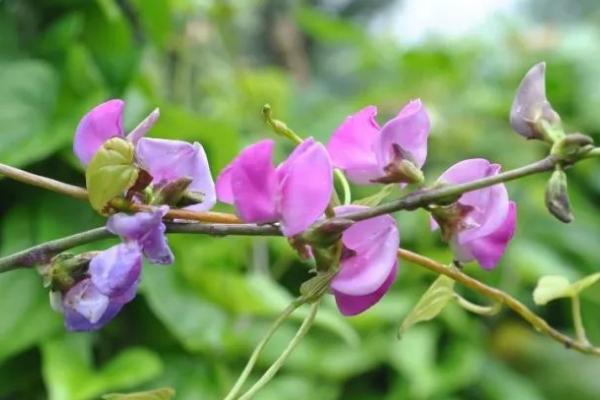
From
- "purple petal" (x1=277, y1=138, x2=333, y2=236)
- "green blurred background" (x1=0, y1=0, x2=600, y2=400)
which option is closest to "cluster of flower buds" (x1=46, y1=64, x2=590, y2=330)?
"purple petal" (x1=277, y1=138, x2=333, y2=236)

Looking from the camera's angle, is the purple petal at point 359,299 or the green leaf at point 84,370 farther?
the green leaf at point 84,370

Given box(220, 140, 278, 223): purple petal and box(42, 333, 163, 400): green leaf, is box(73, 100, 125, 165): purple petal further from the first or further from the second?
box(42, 333, 163, 400): green leaf

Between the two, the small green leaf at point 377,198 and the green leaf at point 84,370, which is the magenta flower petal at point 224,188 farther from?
the green leaf at point 84,370

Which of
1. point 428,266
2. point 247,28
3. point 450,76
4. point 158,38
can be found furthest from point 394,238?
point 247,28

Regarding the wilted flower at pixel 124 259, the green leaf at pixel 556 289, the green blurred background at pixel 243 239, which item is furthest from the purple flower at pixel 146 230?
the green blurred background at pixel 243 239

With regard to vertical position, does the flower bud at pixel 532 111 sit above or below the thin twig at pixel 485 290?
above
